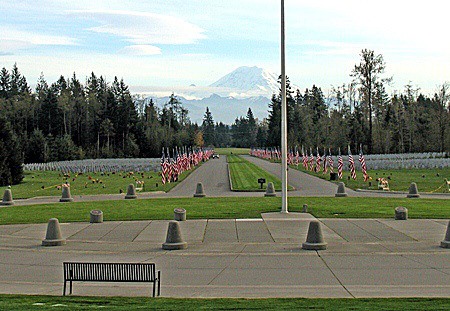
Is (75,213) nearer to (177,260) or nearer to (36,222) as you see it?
(36,222)

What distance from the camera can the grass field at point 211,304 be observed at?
36.4 ft

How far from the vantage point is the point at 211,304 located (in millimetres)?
11656

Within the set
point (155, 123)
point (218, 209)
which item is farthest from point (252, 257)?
point (155, 123)

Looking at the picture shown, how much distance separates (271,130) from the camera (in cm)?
15838

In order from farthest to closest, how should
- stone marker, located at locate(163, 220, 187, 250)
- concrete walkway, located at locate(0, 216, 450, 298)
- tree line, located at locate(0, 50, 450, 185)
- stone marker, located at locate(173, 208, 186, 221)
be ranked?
tree line, located at locate(0, 50, 450, 185) → stone marker, located at locate(173, 208, 186, 221) → stone marker, located at locate(163, 220, 187, 250) → concrete walkway, located at locate(0, 216, 450, 298)

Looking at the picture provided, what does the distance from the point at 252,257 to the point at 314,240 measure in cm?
216

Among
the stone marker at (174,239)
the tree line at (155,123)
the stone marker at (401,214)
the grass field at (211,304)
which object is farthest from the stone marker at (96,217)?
the tree line at (155,123)

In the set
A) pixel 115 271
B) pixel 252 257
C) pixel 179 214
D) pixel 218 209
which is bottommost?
pixel 252 257

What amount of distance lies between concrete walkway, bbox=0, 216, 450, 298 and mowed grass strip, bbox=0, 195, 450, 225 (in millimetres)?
1681

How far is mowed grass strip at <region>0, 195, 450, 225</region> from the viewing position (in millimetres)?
27438

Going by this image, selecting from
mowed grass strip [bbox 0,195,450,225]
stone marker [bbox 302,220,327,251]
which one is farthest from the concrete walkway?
mowed grass strip [bbox 0,195,450,225]

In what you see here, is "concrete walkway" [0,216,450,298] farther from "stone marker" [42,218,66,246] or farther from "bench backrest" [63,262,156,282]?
"bench backrest" [63,262,156,282]

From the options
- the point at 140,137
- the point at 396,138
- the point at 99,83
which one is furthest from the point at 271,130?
the point at 99,83

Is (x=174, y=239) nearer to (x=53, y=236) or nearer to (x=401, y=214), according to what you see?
(x=53, y=236)
